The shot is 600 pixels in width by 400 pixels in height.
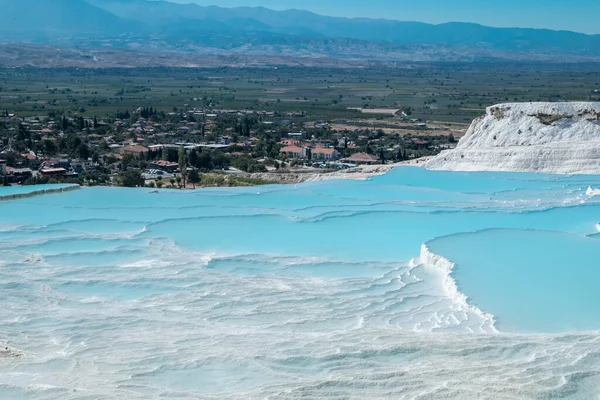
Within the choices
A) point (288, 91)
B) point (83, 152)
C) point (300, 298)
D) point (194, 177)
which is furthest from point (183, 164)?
point (288, 91)

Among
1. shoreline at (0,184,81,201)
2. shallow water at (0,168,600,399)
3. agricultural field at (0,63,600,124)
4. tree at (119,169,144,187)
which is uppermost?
shallow water at (0,168,600,399)

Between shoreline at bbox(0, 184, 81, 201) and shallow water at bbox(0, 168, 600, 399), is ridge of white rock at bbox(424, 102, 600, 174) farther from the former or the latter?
shoreline at bbox(0, 184, 81, 201)

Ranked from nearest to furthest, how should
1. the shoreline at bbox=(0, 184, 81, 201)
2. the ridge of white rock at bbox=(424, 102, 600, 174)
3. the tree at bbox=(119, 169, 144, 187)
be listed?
the shoreline at bbox=(0, 184, 81, 201) < the tree at bbox=(119, 169, 144, 187) < the ridge of white rock at bbox=(424, 102, 600, 174)

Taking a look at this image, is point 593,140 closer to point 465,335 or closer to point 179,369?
point 465,335

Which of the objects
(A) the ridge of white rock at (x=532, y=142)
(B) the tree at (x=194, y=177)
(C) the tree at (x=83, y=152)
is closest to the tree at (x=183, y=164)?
(B) the tree at (x=194, y=177)

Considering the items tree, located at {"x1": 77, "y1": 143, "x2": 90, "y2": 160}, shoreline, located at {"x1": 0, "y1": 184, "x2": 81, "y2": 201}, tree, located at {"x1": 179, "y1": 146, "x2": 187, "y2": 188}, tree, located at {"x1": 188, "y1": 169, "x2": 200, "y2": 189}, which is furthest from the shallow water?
tree, located at {"x1": 77, "y1": 143, "x2": 90, "y2": 160}
